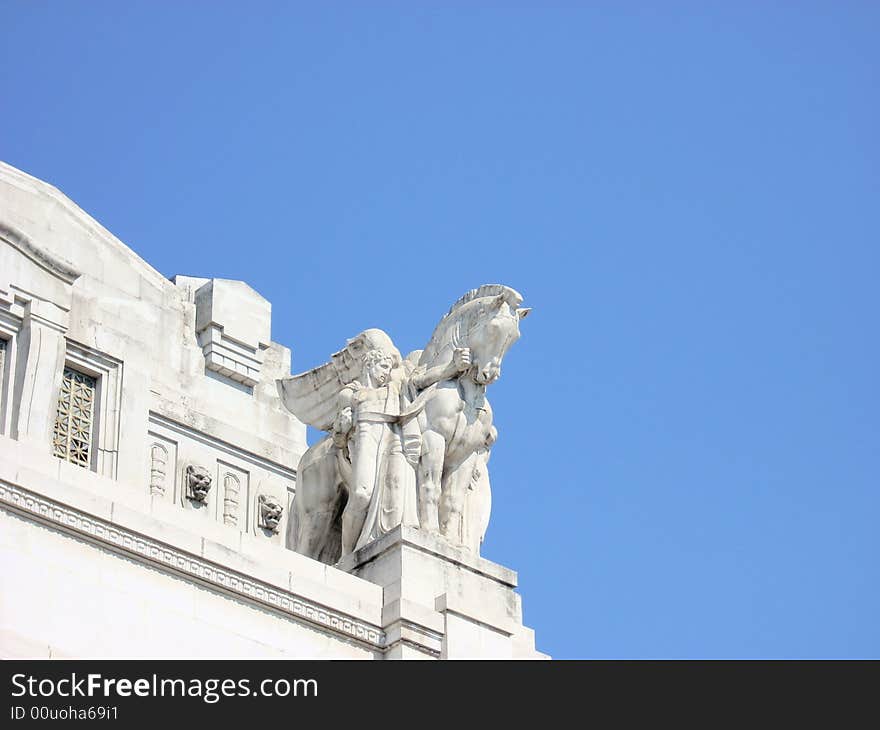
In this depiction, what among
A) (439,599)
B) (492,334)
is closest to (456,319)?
(492,334)

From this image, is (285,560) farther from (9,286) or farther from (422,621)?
(9,286)

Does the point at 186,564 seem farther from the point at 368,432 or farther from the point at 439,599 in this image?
the point at 368,432

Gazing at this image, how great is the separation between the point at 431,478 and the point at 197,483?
7753 millimetres

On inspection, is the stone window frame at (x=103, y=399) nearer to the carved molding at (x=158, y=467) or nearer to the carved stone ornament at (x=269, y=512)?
the carved molding at (x=158, y=467)

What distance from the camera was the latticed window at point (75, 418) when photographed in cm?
3212

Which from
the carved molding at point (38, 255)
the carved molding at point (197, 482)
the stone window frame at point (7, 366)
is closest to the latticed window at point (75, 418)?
the stone window frame at point (7, 366)

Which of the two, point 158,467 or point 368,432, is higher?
point 158,467

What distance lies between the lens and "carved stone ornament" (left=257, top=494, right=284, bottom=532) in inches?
1344

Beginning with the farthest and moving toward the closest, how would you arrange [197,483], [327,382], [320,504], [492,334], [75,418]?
[197,483], [75,418], [327,382], [320,504], [492,334]

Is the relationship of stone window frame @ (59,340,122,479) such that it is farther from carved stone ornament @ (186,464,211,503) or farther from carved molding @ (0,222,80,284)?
carved stone ornament @ (186,464,211,503)

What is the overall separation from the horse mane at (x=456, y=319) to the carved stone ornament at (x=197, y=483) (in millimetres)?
6649

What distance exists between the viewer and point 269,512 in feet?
112
